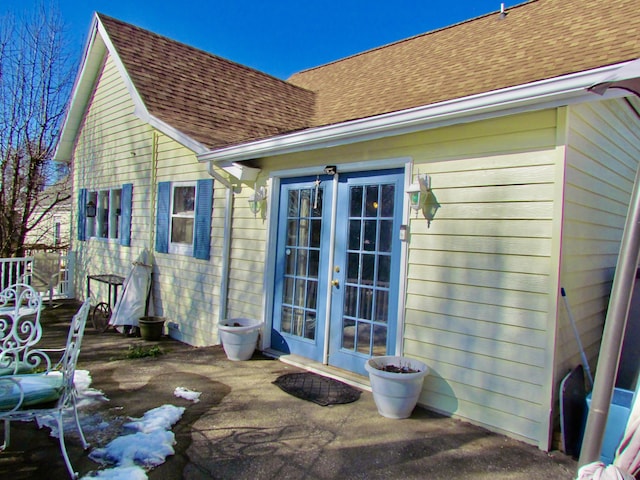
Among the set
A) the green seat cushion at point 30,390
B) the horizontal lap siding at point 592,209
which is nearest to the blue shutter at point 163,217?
the green seat cushion at point 30,390

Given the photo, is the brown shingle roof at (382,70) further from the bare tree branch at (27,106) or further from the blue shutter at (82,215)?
the bare tree branch at (27,106)

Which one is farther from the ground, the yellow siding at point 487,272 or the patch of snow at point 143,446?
the yellow siding at point 487,272

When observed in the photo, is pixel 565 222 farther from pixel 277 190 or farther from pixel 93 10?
pixel 93 10

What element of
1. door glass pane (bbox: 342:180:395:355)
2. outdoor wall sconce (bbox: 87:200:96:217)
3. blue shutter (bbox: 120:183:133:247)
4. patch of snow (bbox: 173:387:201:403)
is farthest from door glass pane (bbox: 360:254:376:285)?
outdoor wall sconce (bbox: 87:200:96:217)

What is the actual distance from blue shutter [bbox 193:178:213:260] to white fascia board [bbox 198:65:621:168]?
138cm

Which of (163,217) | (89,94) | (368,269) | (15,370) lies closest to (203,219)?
(163,217)

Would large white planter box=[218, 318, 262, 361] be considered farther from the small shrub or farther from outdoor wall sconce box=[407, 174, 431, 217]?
outdoor wall sconce box=[407, 174, 431, 217]

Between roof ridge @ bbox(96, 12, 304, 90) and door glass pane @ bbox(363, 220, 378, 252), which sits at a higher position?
roof ridge @ bbox(96, 12, 304, 90)

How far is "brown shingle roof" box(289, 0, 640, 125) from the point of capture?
4145 mm

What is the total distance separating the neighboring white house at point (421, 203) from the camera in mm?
2994

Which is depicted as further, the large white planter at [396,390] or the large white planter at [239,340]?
the large white planter at [239,340]

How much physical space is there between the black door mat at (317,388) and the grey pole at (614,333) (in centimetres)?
220

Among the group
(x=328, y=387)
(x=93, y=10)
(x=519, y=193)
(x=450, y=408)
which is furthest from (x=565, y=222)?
(x=93, y=10)

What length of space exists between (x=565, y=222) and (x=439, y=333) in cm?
124
